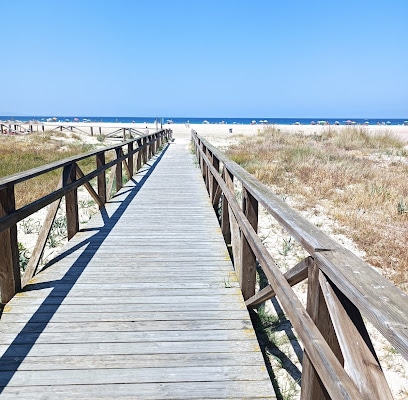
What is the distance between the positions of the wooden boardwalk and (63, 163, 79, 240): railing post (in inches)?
6.3

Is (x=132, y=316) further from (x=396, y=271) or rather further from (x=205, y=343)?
(x=396, y=271)

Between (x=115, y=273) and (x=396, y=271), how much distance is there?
3.42 metres

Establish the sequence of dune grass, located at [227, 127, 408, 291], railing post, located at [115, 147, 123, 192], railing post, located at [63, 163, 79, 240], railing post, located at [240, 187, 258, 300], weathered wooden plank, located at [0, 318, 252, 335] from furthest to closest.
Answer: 1. railing post, located at [115, 147, 123, 192]
2. dune grass, located at [227, 127, 408, 291]
3. railing post, located at [63, 163, 79, 240]
4. railing post, located at [240, 187, 258, 300]
5. weathered wooden plank, located at [0, 318, 252, 335]

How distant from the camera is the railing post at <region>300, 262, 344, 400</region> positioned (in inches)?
68.4

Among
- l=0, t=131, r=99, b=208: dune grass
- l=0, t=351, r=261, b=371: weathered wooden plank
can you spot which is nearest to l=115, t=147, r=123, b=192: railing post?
l=0, t=131, r=99, b=208: dune grass

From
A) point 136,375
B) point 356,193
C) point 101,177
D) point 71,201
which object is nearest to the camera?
point 136,375

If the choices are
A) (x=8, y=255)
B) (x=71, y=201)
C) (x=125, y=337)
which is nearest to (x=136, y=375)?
(x=125, y=337)

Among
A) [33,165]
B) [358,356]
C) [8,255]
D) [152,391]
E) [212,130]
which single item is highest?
[212,130]

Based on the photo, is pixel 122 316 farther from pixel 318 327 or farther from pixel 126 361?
pixel 318 327

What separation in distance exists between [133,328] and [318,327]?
5.42 feet

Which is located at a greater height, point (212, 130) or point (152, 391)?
point (212, 130)

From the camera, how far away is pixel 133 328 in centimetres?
301

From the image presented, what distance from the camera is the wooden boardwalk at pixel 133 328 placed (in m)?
2.38

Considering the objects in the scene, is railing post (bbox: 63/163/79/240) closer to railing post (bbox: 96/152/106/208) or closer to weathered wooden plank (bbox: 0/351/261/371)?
railing post (bbox: 96/152/106/208)
